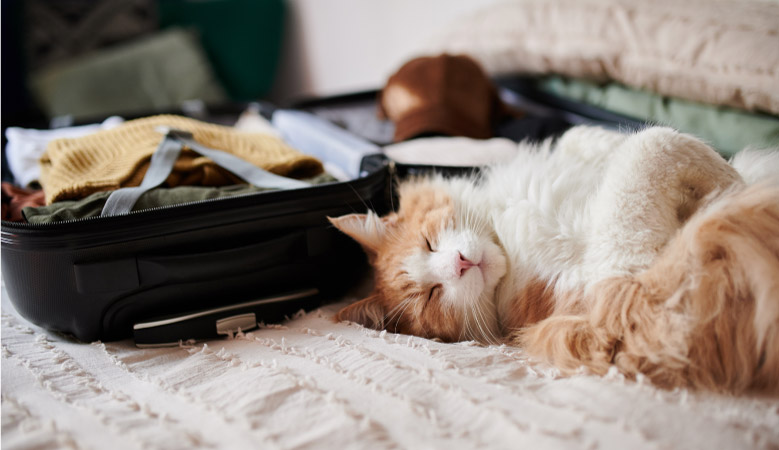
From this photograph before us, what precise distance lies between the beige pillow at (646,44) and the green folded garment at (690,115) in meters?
0.04

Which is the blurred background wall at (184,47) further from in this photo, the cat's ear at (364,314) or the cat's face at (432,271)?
the cat's ear at (364,314)

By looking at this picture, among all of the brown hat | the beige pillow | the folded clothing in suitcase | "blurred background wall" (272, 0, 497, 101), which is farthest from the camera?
"blurred background wall" (272, 0, 497, 101)

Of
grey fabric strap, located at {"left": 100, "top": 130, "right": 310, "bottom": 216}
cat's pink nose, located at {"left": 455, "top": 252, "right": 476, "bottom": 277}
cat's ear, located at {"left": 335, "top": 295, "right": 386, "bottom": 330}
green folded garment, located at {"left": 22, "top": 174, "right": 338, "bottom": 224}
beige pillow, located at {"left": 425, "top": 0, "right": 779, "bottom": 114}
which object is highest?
beige pillow, located at {"left": 425, "top": 0, "right": 779, "bottom": 114}

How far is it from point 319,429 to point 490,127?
114 centimetres

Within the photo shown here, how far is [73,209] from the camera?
1.01 m

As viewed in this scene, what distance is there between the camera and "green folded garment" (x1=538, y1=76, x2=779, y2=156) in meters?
1.24

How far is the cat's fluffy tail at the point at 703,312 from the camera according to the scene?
78 centimetres

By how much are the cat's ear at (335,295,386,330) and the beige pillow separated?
930 millimetres

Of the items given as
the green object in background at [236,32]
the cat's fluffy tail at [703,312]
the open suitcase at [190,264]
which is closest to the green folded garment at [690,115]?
the cat's fluffy tail at [703,312]

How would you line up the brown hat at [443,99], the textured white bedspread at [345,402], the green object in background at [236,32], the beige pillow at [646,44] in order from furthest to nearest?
the green object in background at [236,32]
the brown hat at [443,99]
the beige pillow at [646,44]
the textured white bedspread at [345,402]

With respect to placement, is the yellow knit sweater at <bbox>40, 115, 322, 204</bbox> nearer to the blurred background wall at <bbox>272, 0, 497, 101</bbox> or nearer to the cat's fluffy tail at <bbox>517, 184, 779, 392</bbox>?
the cat's fluffy tail at <bbox>517, 184, 779, 392</bbox>

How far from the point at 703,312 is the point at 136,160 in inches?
43.1

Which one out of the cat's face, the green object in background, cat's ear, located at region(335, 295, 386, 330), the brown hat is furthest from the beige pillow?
the green object in background

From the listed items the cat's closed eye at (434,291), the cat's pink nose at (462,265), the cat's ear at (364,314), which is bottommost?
the cat's ear at (364,314)
